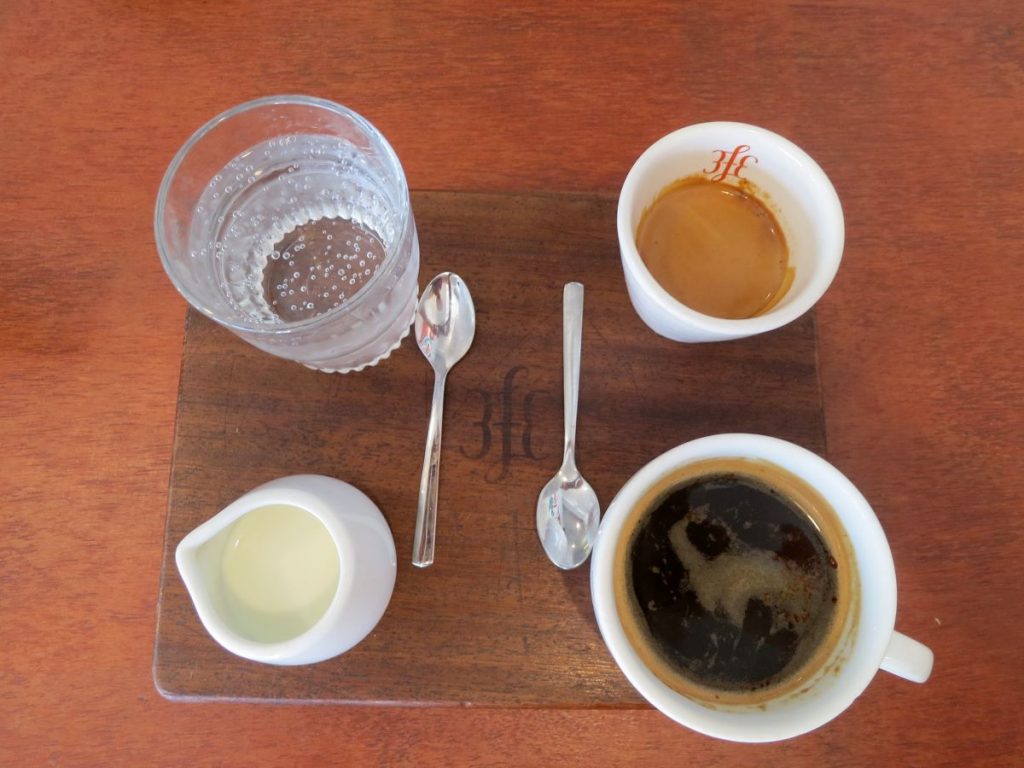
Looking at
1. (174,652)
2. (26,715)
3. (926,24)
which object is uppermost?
(926,24)

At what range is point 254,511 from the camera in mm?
609

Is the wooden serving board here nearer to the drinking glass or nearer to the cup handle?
the drinking glass

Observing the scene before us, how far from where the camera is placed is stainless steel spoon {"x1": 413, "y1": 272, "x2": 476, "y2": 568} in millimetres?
659

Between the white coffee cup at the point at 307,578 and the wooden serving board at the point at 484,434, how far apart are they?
0.17ft

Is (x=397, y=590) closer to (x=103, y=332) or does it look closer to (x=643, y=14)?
(x=103, y=332)

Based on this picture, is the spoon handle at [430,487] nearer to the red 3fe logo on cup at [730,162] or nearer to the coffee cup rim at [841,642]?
the coffee cup rim at [841,642]

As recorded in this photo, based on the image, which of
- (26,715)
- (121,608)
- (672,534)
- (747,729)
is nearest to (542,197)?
(672,534)

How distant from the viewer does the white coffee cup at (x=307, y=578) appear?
0.52 meters

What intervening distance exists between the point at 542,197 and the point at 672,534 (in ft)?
1.20

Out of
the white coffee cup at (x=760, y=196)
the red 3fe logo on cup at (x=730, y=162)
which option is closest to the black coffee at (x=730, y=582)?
the white coffee cup at (x=760, y=196)

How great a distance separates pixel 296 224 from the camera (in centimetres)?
73

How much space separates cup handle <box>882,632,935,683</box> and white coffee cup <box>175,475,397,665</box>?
0.42 metres

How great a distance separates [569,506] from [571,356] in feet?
0.47

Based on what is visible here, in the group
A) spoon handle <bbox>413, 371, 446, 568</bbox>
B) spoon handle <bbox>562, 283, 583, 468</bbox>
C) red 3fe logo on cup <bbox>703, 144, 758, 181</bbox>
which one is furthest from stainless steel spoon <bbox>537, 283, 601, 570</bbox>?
red 3fe logo on cup <bbox>703, 144, 758, 181</bbox>
